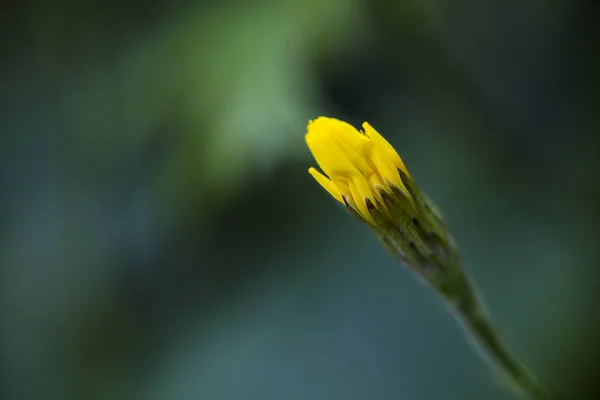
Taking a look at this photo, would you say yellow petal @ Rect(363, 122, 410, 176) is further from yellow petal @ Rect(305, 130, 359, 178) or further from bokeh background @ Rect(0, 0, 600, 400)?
bokeh background @ Rect(0, 0, 600, 400)

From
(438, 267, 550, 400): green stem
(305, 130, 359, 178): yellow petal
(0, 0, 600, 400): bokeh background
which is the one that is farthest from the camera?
(0, 0, 600, 400): bokeh background

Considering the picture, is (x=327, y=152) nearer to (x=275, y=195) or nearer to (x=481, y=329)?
(x=481, y=329)

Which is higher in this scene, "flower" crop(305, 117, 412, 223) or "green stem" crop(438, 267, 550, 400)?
"green stem" crop(438, 267, 550, 400)

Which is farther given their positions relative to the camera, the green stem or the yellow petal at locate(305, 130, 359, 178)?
the green stem

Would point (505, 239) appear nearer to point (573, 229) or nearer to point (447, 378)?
point (573, 229)

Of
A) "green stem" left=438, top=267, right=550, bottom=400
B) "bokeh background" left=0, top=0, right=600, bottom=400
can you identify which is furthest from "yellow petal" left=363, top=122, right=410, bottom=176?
"bokeh background" left=0, top=0, right=600, bottom=400

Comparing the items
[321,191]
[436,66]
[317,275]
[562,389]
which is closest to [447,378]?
[562,389]

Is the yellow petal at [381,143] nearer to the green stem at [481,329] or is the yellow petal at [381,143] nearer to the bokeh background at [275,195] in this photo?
the green stem at [481,329]

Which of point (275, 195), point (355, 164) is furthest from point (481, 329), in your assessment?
point (275, 195)
